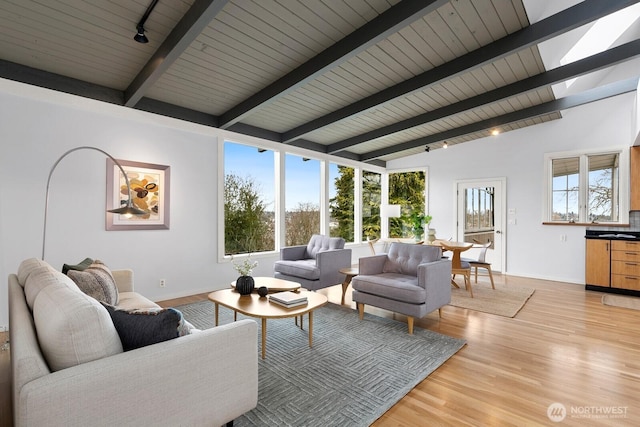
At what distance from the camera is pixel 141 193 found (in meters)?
4.05

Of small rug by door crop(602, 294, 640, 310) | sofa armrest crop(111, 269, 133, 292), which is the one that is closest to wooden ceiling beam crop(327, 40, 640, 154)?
small rug by door crop(602, 294, 640, 310)

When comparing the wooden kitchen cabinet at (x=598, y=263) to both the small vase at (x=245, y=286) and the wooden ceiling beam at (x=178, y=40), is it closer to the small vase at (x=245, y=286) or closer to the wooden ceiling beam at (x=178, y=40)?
the small vase at (x=245, y=286)

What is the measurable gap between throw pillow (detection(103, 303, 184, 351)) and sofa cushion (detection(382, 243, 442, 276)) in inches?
114

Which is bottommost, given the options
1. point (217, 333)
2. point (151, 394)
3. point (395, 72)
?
point (151, 394)

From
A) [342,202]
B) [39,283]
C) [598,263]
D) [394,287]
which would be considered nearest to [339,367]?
[394,287]

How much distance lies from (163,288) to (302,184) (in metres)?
3.43

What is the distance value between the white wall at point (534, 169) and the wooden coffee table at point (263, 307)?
5.15 metres

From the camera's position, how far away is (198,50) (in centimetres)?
313

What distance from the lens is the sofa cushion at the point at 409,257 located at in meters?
3.63

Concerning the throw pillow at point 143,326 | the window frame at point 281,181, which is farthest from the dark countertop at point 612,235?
the throw pillow at point 143,326

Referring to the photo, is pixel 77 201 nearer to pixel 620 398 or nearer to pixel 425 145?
pixel 620 398

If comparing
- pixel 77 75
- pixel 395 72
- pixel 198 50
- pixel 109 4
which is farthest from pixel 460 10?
pixel 77 75

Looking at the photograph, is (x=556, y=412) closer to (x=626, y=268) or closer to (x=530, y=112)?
(x=626, y=268)

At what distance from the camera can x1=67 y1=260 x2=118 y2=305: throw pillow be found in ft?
7.12
